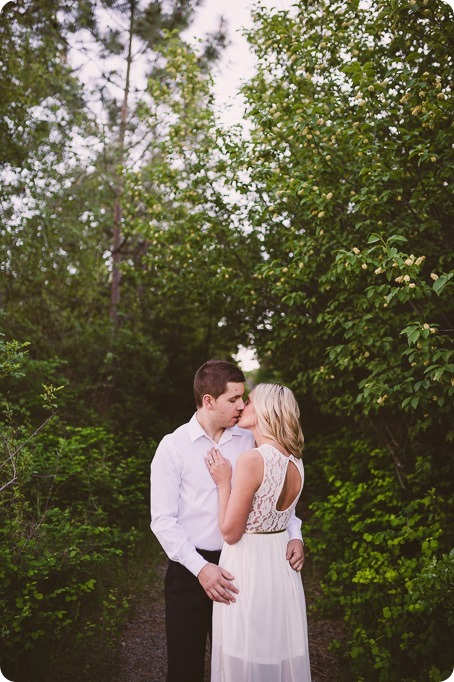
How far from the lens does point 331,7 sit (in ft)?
21.0

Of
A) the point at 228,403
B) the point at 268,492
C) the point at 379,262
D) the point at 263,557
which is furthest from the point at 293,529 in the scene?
the point at 379,262

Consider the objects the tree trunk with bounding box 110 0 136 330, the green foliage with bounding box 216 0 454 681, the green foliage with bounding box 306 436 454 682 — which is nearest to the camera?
the green foliage with bounding box 306 436 454 682

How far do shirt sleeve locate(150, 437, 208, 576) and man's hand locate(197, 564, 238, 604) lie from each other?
1.5 inches

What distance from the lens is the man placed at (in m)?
2.95

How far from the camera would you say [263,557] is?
111 inches

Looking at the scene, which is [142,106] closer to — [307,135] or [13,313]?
[13,313]

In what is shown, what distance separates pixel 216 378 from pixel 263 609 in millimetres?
1173

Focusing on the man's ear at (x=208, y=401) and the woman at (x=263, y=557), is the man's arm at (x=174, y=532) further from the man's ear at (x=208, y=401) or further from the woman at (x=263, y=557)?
the man's ear at (x=208, y=401)

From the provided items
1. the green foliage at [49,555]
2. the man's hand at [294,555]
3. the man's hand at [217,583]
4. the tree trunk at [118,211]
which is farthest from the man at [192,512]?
the tree trunk at [118,211]

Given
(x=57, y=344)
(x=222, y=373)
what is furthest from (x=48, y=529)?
(x=57, y=344)

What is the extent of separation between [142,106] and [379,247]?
24.5 ft

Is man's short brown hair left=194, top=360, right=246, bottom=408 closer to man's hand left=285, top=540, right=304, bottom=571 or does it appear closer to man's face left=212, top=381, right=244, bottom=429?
man's face left=212, top=381, right=244, bottom=429

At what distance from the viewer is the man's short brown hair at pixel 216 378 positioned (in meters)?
3.10

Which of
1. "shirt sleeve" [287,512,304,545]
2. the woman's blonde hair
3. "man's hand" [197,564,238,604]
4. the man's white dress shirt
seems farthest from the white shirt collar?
"man's hand" [197,564,238,604]
